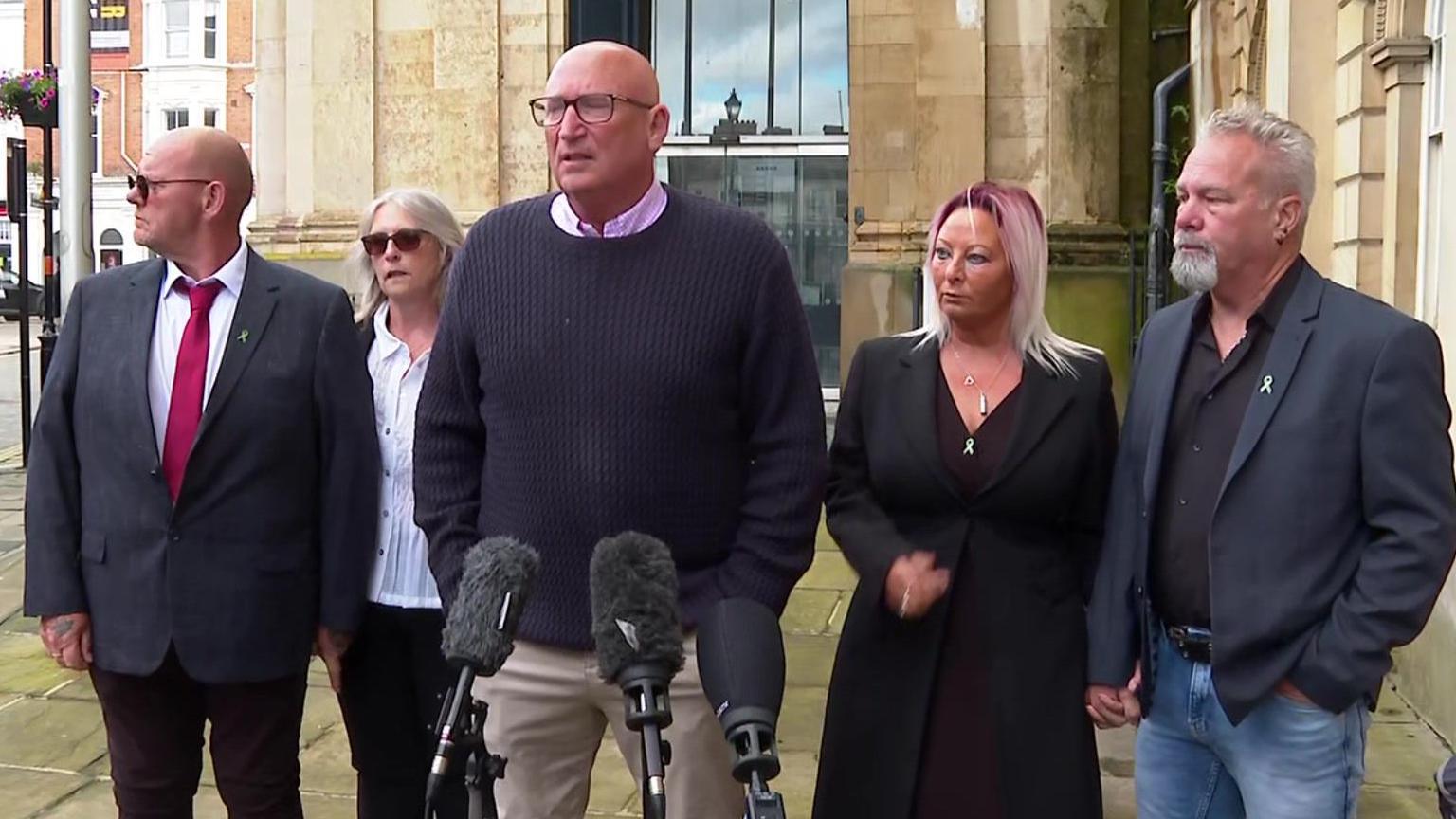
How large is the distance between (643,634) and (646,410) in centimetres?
88

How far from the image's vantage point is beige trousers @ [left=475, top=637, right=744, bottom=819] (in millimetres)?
3352

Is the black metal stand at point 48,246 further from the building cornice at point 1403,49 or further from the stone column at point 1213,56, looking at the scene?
the building cornice at point 1403,49

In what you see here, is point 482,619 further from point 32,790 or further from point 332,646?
point 32,790

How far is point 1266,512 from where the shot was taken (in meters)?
3.17

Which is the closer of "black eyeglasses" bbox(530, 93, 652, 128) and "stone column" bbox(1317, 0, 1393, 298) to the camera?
"black eyeglasses" bbox(530, 93, 652, 128)

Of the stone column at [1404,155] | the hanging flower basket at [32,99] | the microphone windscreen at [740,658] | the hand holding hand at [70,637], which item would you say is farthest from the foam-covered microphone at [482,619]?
the hanging flower basket at [32,99]

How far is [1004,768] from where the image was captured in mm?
3512

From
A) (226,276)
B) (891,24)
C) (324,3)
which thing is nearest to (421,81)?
(324,3)

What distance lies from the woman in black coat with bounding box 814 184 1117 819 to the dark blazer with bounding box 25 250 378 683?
4.48 ft

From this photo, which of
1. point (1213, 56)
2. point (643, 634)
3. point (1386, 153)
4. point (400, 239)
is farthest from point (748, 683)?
point (1213, 56)

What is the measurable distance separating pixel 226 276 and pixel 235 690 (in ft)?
3.31

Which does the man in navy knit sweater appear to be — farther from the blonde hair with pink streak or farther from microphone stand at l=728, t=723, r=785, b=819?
microphone stand at l=728, t=723, r=785, b=819

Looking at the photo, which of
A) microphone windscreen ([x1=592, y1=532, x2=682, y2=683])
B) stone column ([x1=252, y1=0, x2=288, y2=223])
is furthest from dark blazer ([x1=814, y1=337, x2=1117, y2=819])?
stone column ([x1=252, y1=0, x2=288, y2=223])

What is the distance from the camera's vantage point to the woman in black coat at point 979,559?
11.6 ft
